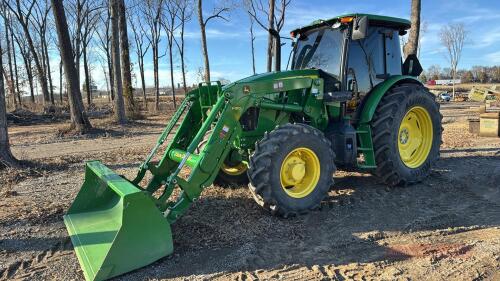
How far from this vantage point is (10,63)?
37812 mm

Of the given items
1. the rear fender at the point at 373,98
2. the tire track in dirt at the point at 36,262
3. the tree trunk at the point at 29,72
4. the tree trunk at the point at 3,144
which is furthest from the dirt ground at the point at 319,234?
the tree trunk at the point at 29,72

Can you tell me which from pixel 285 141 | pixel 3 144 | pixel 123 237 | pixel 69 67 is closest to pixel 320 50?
pixel 285 141

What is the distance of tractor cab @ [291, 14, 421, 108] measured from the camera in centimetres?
594

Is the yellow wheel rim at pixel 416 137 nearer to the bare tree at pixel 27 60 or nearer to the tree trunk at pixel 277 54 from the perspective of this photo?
the tree trunk at pixel 277 54

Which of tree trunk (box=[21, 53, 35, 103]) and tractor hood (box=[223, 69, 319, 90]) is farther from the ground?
tree trunk (box=[21, 53, 35, 103])

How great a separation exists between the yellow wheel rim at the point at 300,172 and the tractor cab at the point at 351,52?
1.26 m

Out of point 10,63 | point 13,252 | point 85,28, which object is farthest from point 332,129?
point 10,63

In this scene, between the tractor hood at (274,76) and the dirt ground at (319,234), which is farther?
the tractor hood at (274,76)

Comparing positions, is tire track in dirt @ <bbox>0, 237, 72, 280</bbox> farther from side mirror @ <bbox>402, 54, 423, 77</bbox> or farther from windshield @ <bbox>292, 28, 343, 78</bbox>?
side mirror @ <bbox>402, 54, 423, 77</bbox>

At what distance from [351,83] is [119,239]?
13.4 ft

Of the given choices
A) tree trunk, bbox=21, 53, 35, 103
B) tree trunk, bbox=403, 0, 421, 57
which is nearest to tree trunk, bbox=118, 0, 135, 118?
tree trunk, bbox=403, 0, 421, 57

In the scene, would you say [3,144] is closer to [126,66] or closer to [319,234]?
[319,234]

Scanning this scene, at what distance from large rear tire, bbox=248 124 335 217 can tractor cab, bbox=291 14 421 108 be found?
4.04 ft

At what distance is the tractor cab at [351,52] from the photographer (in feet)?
19.5
